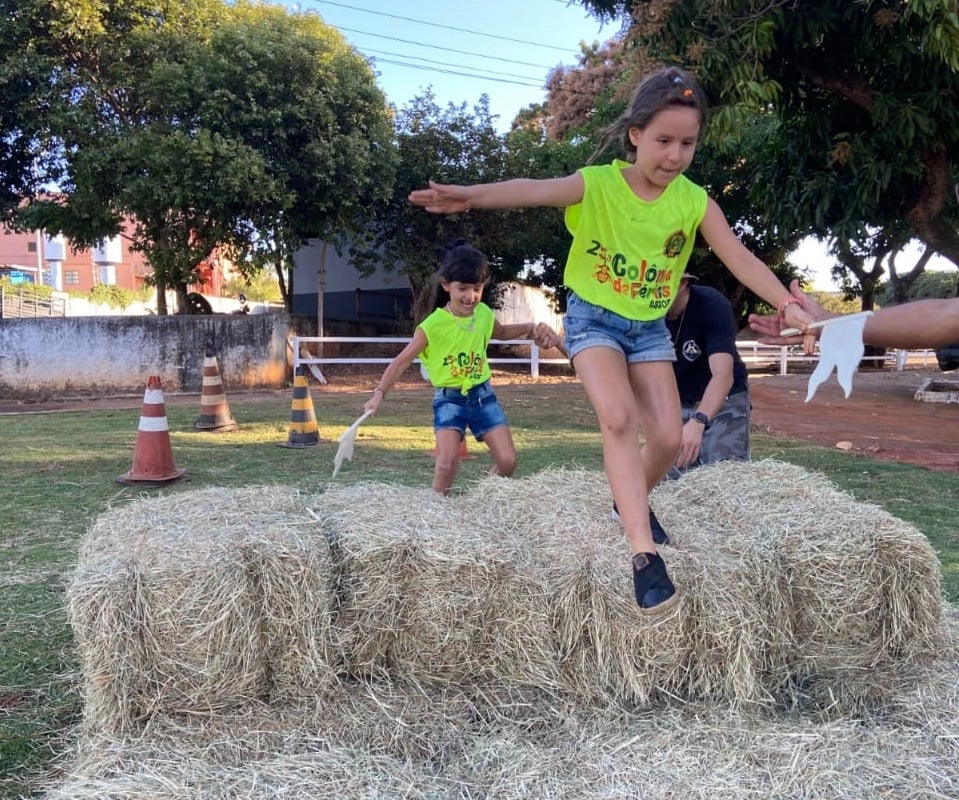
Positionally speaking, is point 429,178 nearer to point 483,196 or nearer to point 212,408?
point 212,408

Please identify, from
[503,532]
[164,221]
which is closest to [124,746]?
[503,532]

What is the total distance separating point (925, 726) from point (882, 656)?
1.29ft

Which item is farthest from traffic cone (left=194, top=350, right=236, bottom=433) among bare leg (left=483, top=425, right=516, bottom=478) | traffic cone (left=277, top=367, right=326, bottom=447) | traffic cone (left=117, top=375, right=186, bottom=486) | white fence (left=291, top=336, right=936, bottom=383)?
white fence (left=291, top=336, right=936, bottom=383)

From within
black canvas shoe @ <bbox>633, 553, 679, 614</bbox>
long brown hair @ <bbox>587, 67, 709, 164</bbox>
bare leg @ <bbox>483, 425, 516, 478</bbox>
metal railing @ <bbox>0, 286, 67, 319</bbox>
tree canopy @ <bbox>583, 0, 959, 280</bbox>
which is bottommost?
black canvas shoe @ <bbox>633, 553, 679, 614</bbox>

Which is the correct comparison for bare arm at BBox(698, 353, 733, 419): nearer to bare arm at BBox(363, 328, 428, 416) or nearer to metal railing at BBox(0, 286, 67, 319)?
bare arm at BBox(363, 328, 428, 416)

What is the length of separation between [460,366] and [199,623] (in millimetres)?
2862

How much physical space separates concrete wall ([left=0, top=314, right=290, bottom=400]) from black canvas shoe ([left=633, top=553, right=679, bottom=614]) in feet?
47.6

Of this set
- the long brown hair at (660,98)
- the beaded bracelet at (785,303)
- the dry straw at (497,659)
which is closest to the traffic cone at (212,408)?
the dry straw at (497,659)

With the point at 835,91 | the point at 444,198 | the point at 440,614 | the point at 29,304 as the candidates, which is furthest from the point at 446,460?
the point at 29,304

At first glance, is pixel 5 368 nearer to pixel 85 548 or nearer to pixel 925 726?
pixel 85 548

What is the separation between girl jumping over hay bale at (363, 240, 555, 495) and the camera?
5027 millimetres

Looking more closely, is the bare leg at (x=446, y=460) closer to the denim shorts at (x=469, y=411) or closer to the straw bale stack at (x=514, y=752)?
the denim shorts at (x=469, y=411)

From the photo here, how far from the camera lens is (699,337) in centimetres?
486

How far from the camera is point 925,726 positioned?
8.79ft
